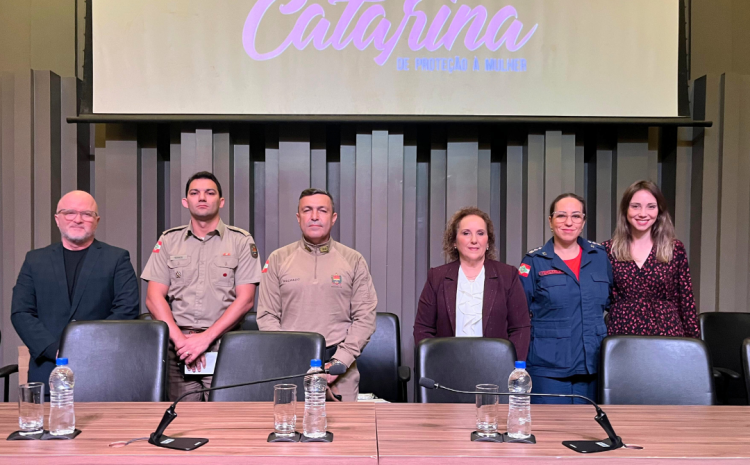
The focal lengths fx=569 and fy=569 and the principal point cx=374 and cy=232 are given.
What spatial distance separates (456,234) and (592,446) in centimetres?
148

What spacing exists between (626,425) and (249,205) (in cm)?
272

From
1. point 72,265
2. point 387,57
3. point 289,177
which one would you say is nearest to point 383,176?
point 289,177

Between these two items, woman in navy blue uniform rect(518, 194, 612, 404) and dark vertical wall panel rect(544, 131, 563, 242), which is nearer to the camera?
woman in navy blue uniform rect(518, 194, 612, 404)

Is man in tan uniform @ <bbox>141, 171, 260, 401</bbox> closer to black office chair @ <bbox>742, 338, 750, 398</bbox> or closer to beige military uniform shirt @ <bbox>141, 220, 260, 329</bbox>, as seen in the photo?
beige military uniform shirt @ <bbox>141, 220, 260, 329</bbox>

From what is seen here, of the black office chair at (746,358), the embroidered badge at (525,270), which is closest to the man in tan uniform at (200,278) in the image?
the embroidered badge at (525,270)

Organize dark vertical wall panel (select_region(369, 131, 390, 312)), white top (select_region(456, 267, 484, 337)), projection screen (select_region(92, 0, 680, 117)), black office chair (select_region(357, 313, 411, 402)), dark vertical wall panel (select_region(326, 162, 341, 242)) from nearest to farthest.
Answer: white top (select_region(456, 267, 484, 337)) → black office chair (select_region(357, 313, 411, 402)) → projection screen (select_region(92, 0, 680, 117)) → dark vertical wall panel (select_region(369, 131, 390, 312)) → dark vertical wall panel (select_region(326, 162, 341, 242))

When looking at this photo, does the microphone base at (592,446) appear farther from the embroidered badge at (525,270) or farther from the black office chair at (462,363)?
the embroidered badge at (525,270)

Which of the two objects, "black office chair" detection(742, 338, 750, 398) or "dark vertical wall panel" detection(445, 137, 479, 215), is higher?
"dark vertical wall panel" detection(445, 137, 479, 215)

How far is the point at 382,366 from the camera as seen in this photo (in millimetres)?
3244

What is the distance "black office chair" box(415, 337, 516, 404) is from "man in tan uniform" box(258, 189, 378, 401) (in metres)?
0.41

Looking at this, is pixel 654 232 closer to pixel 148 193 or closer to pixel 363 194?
pixel 363 194

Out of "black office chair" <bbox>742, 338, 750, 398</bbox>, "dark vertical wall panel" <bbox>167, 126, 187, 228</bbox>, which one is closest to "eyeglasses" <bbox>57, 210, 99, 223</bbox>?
"dark vertical wall panel" <bbox>167, 126, 187, 228</bbox>

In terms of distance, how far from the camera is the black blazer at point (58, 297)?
2820mm

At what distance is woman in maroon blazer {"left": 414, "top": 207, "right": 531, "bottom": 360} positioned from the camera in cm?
280
